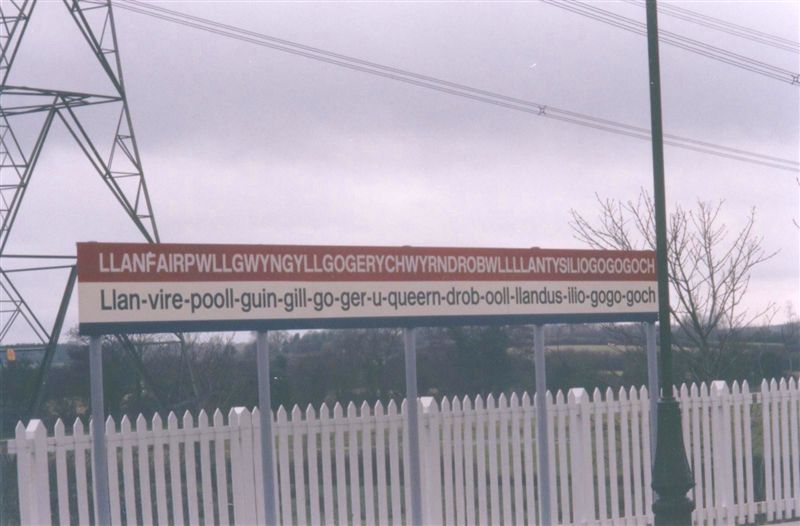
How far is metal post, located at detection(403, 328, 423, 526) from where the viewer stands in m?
8.99

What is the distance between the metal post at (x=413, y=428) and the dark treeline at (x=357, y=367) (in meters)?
12.3

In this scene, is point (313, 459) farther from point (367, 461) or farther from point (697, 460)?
point (697, 460)

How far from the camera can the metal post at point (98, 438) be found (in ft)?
24.4

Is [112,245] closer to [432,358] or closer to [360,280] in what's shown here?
[360,280]

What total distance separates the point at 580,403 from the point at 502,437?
112 centimetres

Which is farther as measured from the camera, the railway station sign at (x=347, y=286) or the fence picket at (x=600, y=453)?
the fence picket at (x=600, y=453)

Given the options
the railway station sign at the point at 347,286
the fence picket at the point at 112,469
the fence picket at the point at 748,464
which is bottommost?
the fence picket at the point at 748,464

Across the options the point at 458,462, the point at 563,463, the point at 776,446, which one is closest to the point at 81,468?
the point at 458,462

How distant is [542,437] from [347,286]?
2.90 metres

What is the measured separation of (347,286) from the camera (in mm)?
8453

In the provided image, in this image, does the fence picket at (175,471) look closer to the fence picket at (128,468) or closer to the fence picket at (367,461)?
the fence picket at (128,468)

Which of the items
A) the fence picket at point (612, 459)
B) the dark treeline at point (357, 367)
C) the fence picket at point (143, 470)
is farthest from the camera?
the dark treeline at point (357, 367)

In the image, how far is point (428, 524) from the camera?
9750 millimetres

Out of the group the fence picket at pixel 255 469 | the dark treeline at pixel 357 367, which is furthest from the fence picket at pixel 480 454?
the dark treeline at pixel 357 367
